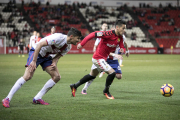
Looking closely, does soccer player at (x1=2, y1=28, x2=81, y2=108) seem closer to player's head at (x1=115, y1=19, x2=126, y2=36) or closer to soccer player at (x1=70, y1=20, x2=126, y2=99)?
soccer player at (x1=70, y1=20, x2=126, y2=99)

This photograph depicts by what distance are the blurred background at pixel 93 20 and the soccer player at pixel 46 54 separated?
104ft

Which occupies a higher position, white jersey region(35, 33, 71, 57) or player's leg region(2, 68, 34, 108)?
white jersey region(35, 33, 71, 57)

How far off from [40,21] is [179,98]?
37.3 metres

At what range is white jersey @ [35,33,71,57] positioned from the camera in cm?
548

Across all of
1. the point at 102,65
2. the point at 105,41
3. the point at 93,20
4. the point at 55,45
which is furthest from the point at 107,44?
the point at 93,20

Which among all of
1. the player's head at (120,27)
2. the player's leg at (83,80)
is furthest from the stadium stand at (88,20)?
the player's head at (120,27)

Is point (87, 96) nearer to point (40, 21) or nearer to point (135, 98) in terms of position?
point (135, 98)

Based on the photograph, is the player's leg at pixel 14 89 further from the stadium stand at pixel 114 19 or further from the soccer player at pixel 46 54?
the stadium stand at pixel 114 19

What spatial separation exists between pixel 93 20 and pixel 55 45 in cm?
3941

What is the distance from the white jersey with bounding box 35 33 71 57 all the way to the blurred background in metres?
31.9

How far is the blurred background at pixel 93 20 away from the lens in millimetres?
38688

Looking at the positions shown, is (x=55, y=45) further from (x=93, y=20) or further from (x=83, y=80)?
(x=93, y=20)

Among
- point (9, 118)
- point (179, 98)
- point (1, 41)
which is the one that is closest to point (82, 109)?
point (9, 118)

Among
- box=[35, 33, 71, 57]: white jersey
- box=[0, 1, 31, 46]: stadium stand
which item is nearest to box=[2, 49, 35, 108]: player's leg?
box=[35, 33, 71, 57]: white jersey
